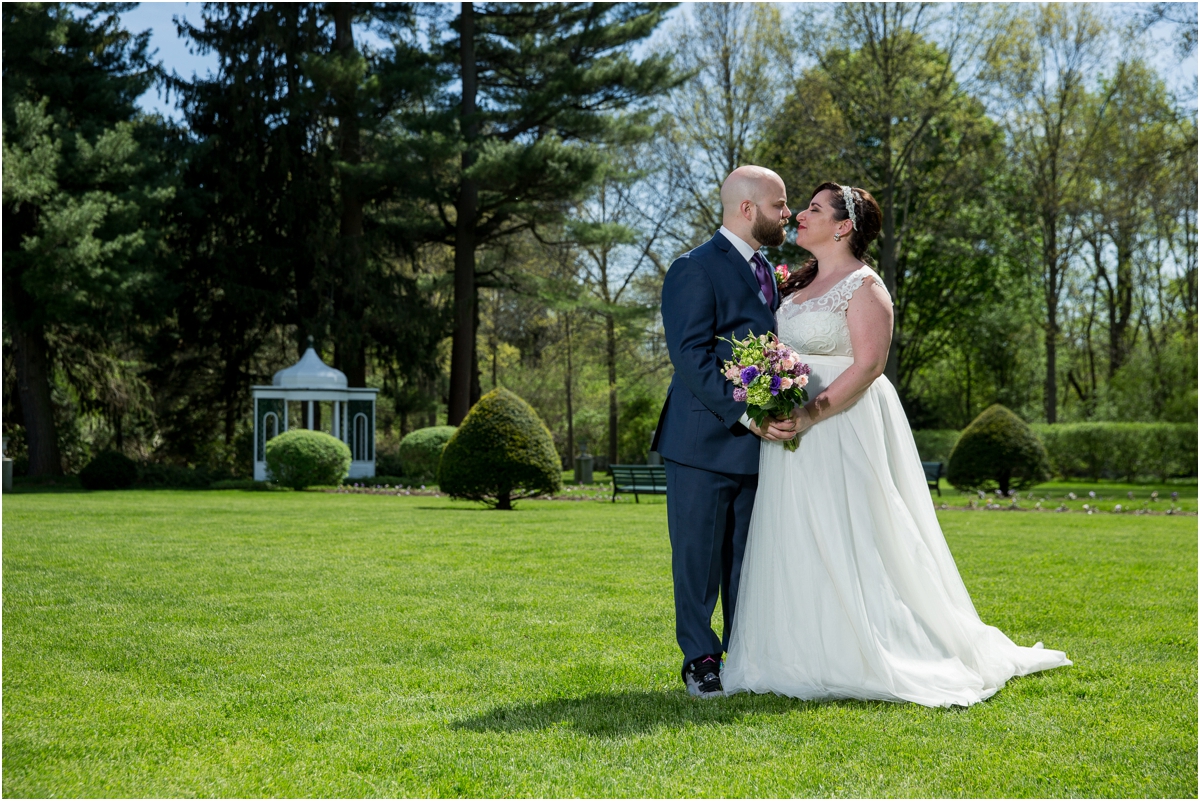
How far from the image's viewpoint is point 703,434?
423cm

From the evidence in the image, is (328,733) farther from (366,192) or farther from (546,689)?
(366,192)

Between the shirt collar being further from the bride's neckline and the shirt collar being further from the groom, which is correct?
the bride's neckline

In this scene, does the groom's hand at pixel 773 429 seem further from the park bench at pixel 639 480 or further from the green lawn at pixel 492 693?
the park bench at pixel 639 480

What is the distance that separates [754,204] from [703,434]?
1014 millimetres

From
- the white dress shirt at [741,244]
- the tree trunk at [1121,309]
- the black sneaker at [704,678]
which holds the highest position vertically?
the tree trunk at [1121,309]

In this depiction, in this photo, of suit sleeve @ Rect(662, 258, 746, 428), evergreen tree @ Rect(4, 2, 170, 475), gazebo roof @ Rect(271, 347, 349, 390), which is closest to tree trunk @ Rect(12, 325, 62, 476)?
evergreen tree @ Rect(4, 2, 170, 475)

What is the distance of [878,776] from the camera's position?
3152 mm

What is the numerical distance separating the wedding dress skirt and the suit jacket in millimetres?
251

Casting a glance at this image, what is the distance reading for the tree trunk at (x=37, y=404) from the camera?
908 inches

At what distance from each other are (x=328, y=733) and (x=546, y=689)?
1.03 meters

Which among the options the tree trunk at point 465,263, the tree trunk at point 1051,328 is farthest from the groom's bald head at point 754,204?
the tree trunk at point 1051,328

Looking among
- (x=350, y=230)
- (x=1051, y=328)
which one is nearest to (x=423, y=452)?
(x=350, y=230)

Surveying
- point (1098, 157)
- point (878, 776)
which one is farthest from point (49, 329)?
point (1098, 157)

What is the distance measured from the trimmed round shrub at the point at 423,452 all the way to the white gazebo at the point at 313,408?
3.63 feet
